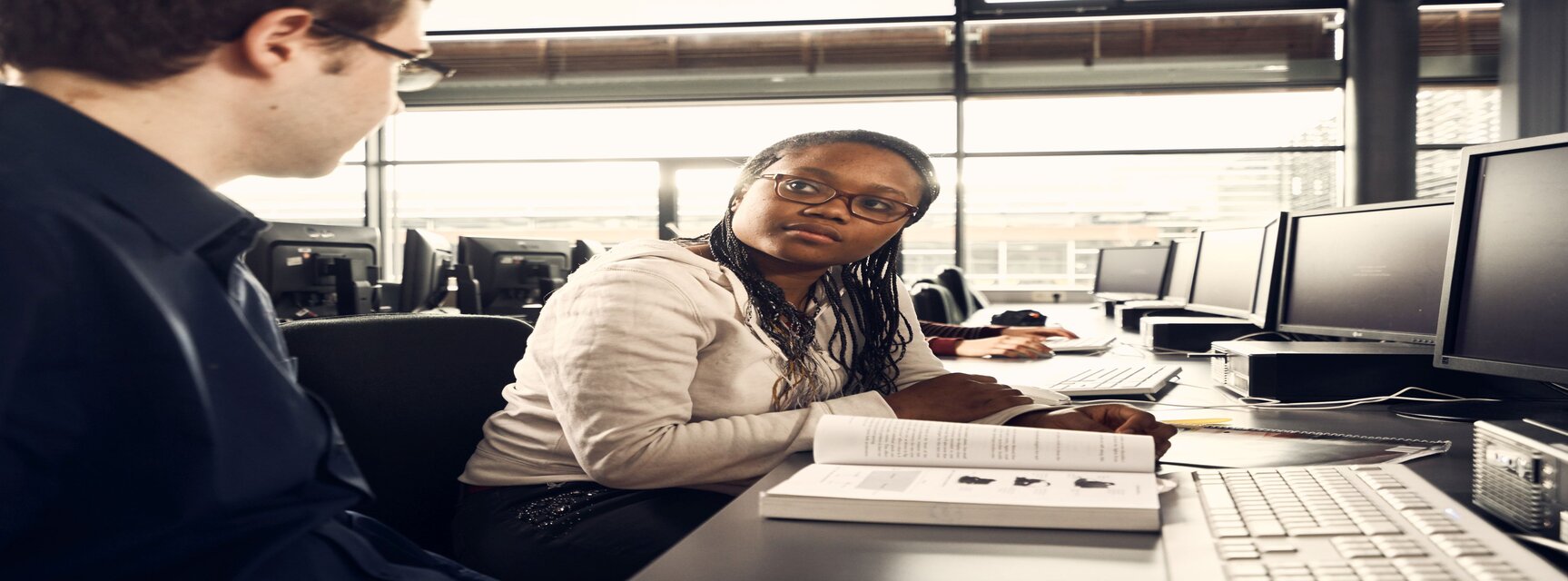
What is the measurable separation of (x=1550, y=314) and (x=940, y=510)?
91 centimetres

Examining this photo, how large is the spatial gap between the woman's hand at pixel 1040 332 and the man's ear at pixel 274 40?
2.34m

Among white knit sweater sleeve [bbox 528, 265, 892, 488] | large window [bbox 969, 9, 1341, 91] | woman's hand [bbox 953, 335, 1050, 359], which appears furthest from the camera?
large window [bbox 969, 9, 1341, 91]

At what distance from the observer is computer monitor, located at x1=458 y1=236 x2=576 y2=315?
14.2 ft

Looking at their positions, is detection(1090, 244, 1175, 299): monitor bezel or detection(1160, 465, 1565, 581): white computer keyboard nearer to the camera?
detection(1160, 465, 1565, 581): white computer keyboard

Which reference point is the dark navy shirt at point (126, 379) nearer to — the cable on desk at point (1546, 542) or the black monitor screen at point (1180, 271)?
the cable on desk at point (1546, 542)

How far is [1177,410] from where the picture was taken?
1.60m

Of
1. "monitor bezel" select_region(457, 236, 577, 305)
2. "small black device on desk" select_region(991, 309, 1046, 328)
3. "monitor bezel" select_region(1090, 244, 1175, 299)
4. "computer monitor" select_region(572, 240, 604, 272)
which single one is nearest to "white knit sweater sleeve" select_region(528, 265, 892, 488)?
"small black device on desk" select_region(991, 309, 1046, 328)

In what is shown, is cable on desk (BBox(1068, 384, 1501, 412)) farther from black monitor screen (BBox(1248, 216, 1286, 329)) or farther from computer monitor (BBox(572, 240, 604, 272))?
computer monitor (BBox(572, 240, 604, 272))

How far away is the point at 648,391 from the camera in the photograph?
1.15 meters

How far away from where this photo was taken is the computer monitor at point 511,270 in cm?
432

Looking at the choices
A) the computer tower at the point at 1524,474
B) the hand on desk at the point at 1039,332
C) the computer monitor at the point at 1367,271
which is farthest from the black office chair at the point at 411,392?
the hand on desk at the point at 1039,332

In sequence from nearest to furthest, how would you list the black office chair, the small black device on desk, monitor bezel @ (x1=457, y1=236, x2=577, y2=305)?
1. the black office chair
2. the small black device on desk
3. monitor bezel @ (x1=457, y1=236, x2=577, y2=305)

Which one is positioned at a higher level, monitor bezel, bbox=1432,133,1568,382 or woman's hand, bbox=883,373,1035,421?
monitor bezel, bbox=1432,133,1568,382

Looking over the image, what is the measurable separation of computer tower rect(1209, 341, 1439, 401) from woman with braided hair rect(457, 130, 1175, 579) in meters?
0.58
